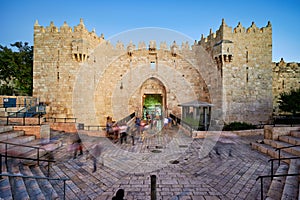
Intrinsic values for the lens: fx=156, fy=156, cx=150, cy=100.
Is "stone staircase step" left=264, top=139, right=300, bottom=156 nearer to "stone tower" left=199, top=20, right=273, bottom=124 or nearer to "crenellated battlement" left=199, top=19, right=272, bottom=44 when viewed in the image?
"stone tower" left=199, top=20, right=273, bottom=124

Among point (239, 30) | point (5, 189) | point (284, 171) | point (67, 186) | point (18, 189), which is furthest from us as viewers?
point (239, 30)

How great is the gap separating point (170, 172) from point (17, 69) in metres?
18.1

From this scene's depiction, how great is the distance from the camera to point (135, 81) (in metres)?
15.9

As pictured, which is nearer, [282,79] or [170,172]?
[170,172]

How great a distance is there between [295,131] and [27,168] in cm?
1045

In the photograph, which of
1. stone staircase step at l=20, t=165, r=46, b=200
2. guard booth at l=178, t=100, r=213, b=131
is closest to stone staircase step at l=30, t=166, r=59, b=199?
stone staircase step at l=20, t=165, r=46, b=200

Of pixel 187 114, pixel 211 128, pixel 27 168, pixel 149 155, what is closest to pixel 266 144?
pixel 211 128

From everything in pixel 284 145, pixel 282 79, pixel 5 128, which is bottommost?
pixel 284 145

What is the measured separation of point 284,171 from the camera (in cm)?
469

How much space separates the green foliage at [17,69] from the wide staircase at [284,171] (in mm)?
19889

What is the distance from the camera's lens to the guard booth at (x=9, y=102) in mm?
9852

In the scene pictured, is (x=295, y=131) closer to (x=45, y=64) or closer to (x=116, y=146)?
(x=116, y=146)

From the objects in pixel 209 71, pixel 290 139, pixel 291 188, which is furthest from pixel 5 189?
pixel 209 71

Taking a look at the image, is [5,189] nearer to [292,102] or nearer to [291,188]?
[291,188]
